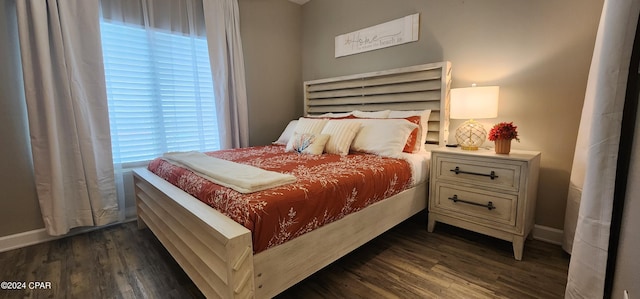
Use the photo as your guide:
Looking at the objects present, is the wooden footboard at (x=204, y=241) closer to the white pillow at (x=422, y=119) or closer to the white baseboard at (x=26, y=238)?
the white baseboard at (x=26, y=238)

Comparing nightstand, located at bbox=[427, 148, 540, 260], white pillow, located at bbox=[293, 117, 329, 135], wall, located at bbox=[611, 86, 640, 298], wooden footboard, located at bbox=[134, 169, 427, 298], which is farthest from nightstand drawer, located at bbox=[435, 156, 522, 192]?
white pillow, located at bbox=[293, 117, 329, 135]

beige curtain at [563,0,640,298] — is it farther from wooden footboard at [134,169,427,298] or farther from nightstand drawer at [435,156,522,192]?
wooden footboard at [134,169,427,298]

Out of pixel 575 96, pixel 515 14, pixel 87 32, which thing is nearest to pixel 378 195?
pixel 575 96

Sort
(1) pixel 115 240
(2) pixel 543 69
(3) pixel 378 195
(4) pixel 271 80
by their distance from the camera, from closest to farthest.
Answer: (3) pixel 378 195, (2) pixel 543 69, (1) pixel 115 240, (4) pixel 271 80

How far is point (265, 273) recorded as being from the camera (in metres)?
1.25

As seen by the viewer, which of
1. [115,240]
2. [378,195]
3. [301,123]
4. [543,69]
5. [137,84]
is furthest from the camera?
[301,123]

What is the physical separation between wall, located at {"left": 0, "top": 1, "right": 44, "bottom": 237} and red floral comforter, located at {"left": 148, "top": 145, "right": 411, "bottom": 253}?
976 millimetres

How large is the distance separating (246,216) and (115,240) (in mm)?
1837

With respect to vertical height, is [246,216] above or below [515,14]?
below

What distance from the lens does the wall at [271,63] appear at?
11.2 feet

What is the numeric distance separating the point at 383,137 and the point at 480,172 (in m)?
0.75

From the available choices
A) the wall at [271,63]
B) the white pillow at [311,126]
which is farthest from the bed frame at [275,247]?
the wall at [271,63]

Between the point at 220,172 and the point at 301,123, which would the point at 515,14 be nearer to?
the point at 301,123

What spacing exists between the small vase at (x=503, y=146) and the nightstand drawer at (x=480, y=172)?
0.13 m
